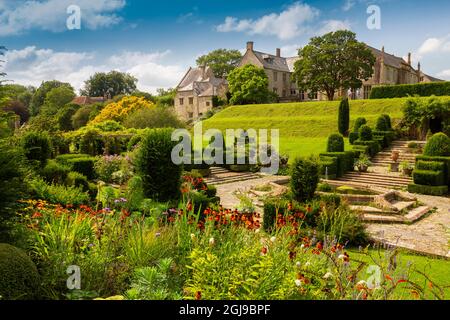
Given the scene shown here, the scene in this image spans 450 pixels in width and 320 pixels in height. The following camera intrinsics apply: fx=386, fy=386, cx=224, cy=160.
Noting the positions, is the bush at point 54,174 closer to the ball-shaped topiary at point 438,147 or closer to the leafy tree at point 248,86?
the ball-shaped topiary at point 438,147

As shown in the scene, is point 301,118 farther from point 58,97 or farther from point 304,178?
point 58,97

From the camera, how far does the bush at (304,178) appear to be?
10.8 metres

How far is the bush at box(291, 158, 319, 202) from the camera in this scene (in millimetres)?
10828

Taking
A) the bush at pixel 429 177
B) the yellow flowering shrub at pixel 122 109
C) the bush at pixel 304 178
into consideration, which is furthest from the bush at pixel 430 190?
the yellow flowering shrub at pixel 122 109

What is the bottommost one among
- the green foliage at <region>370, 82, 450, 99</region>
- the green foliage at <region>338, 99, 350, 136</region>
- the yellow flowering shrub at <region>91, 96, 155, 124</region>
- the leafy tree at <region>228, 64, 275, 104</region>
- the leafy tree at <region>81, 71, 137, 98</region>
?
the green foliage at <region>338, 99, 350, 136</region>

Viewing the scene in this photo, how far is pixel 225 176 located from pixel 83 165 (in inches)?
332

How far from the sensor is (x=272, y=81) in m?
60.0

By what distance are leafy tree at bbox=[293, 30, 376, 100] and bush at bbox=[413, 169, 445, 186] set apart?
32.0 metres

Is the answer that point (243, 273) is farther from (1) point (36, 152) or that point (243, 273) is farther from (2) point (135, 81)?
(2) point (135, 81)

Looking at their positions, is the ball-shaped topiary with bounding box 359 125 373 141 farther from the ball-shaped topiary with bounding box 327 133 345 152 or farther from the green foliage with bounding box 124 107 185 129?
the green foliage with bounding box 124 107 185 129

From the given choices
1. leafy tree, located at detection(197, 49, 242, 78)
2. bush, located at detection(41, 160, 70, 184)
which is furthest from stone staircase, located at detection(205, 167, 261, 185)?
leafy tree, located at detection(197, 49, 242, 78)

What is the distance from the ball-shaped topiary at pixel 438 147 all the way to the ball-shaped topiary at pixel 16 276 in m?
19.1

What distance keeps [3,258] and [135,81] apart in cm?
8727
